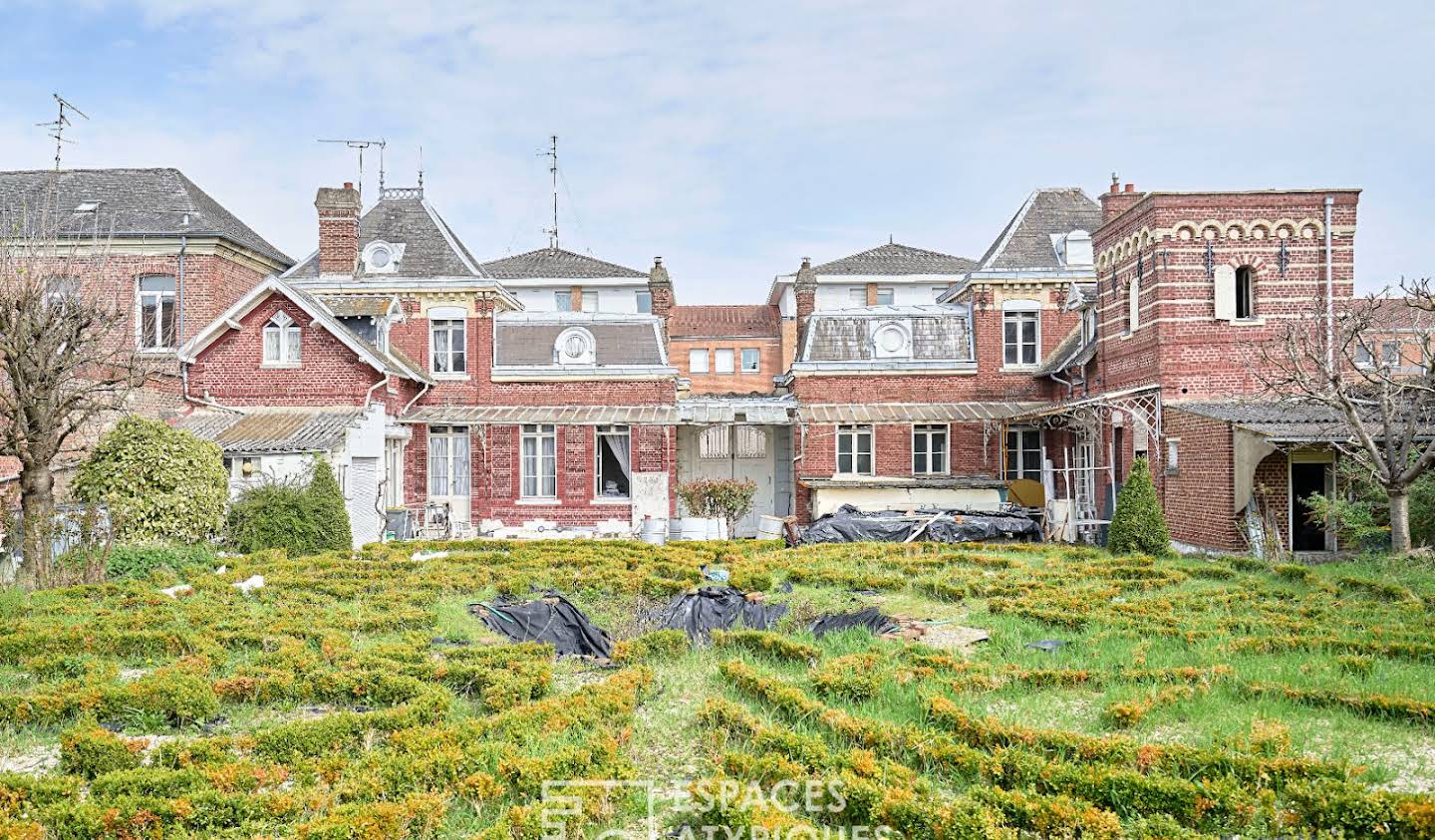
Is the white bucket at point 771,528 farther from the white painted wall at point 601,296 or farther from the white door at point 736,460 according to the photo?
the white painted wall at point 601,296

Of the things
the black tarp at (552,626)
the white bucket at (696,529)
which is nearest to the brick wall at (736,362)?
the white bucket at (696,529)

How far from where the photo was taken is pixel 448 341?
2703 cm

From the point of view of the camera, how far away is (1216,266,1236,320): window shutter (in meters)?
19.6

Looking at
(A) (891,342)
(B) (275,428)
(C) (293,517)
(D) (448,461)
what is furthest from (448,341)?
(A) (891,342)

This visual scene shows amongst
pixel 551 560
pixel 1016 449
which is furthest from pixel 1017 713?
pixel 1016 449

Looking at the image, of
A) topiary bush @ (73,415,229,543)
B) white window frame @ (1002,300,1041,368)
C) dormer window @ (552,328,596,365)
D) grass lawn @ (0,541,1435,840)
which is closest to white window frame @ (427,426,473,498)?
dormer window @ (552,328,596,365)

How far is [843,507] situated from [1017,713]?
49.3 feet

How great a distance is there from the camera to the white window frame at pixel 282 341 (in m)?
22.7

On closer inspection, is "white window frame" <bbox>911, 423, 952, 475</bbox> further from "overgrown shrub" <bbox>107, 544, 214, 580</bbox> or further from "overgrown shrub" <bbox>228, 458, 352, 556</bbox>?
"overgrown shrub" <bbox>107, 544, 214, 580</bbox>

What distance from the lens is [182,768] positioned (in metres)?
6.81

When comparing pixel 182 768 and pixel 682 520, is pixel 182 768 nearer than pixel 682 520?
Yes

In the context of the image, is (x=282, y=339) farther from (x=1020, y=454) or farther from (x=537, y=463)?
(x=1020, y=454)

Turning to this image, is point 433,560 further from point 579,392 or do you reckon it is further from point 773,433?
point 773,433

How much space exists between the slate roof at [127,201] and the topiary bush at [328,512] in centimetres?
1032
